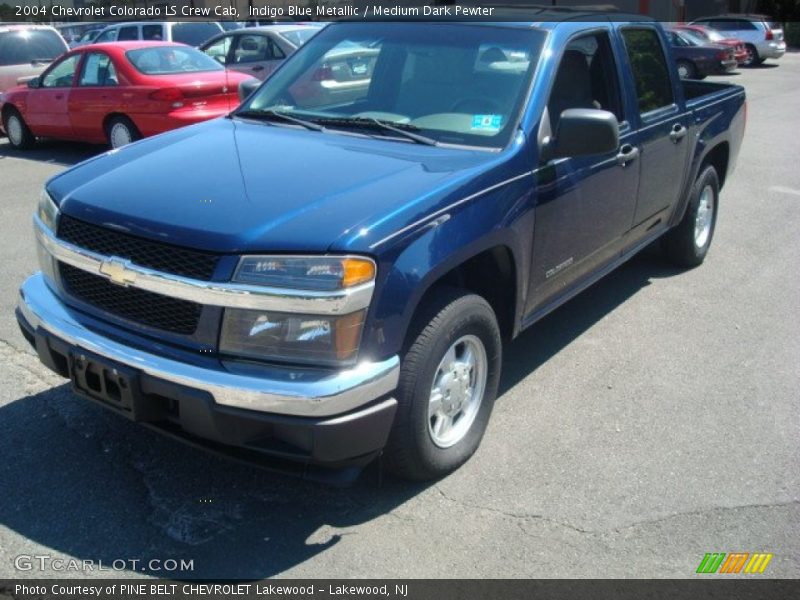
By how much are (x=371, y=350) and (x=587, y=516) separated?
1.17 metres

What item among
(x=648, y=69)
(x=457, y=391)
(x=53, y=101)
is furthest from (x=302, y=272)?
(x=53, y=101)

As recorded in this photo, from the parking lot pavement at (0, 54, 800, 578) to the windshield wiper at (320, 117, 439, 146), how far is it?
139 centimetres

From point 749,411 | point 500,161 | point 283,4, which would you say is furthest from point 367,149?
point 283,4

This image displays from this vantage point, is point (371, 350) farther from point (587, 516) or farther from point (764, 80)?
point (764, 80)

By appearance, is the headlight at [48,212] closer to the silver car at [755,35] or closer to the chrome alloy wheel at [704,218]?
the chrome alloy wheel at [704,218]

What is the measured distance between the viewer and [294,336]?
9.56 ft

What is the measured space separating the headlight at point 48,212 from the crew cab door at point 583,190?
2104mm

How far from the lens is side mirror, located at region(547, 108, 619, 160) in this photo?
3.80 meters

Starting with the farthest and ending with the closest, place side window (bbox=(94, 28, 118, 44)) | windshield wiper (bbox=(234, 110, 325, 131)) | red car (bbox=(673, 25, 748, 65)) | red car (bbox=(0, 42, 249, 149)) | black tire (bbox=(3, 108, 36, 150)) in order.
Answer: red car (bbox=(673, 25, 748, 65)) → side window (bbox=(94, 28, 118, 44)) → black tire (bbox=(3, 108, 36, 150)) → red car (bbox=(0, 42, 249, 149)) → windshield wiper (bbox=(234, 110, 325, 131))

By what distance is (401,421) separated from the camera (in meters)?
3.19

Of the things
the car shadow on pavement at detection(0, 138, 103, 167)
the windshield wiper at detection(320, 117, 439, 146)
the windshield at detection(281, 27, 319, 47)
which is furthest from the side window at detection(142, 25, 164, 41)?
the windshield wiper at detection(320, 117, 439, 146)

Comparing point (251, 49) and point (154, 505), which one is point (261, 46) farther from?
point (154, 505)

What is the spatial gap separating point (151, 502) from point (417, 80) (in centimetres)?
237

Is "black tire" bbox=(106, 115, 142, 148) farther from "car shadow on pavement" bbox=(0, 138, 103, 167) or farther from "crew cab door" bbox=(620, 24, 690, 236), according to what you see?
"crew cab door" bbox=(620, 24, 690, 236)
